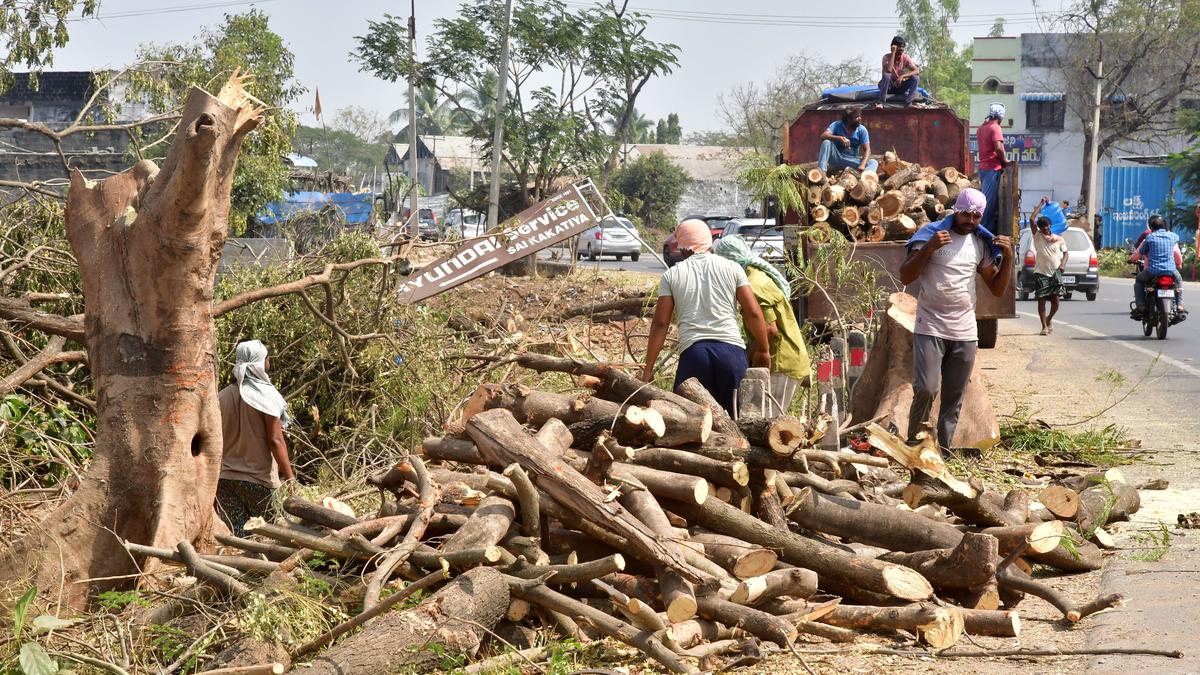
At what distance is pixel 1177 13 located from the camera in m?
46.0

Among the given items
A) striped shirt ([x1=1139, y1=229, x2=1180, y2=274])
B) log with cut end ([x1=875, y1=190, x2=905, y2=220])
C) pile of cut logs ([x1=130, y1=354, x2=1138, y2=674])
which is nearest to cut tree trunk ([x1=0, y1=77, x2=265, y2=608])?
pile of cut logs ([x1=130, y1=354, x2=1138, y2=674])

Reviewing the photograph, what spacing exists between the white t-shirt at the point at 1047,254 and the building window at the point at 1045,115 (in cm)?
3565

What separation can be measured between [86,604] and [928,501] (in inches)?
157

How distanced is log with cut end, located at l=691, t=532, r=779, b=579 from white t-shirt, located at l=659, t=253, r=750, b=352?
2112mm

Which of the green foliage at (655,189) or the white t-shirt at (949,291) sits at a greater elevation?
the green foliage at (655,189)

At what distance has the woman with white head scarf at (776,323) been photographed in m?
7.71

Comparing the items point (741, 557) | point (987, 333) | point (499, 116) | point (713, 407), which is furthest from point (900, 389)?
point (499, 116)

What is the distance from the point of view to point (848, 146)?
13.6m

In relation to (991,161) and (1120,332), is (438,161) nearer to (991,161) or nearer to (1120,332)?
(1120,332)

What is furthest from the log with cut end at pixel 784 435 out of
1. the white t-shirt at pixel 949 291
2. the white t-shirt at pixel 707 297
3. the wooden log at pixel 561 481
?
the white t-shirt at pixel 949 291

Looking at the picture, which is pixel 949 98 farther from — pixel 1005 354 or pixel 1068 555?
pixel 1068 555

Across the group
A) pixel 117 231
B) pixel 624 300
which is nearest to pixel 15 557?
pixel 117 231

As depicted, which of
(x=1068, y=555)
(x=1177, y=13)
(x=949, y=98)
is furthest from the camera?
(x=949, y=98)

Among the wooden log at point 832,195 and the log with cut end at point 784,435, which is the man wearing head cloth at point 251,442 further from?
the wooden log at point 832,195
